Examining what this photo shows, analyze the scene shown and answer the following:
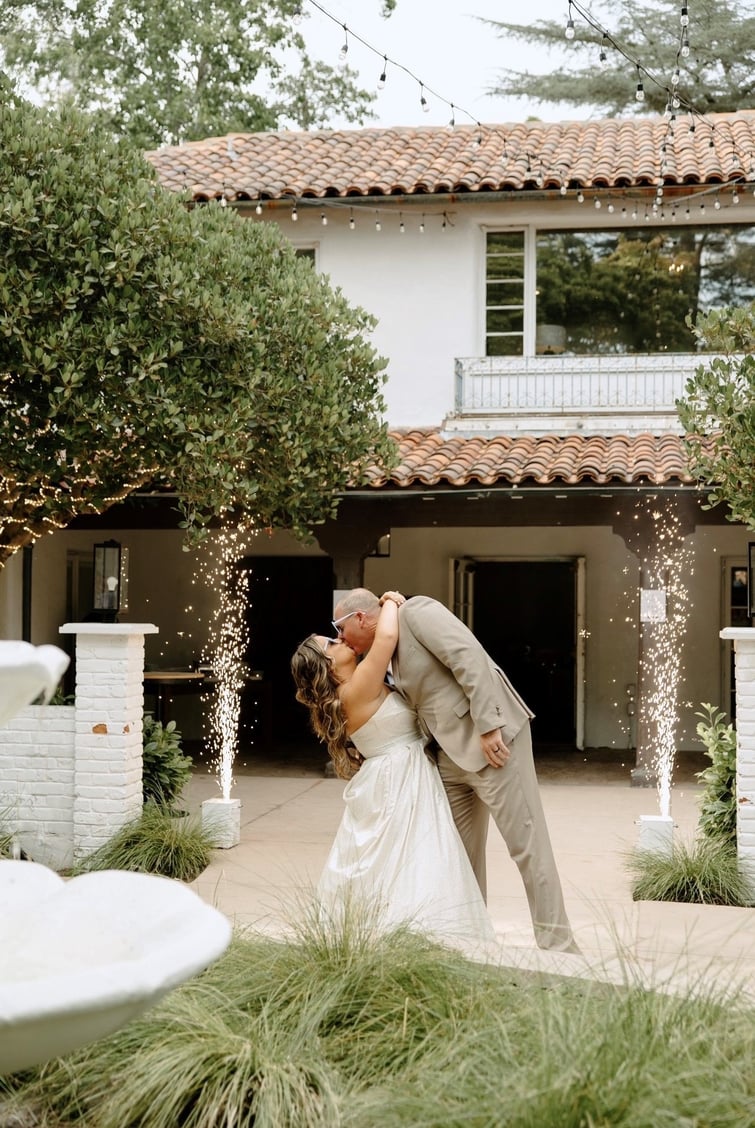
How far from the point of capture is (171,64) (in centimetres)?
2631

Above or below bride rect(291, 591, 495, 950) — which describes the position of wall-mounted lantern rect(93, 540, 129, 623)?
above

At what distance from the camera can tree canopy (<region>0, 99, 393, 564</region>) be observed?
828 cm

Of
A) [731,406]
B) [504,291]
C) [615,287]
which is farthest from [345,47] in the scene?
[615,287]

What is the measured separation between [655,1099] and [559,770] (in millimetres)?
10628

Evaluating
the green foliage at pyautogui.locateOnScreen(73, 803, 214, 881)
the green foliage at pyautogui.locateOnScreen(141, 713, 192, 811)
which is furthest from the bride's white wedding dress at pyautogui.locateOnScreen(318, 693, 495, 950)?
the green foliage at pyautogui.locateOnScreen(141, 713, 192, 811)

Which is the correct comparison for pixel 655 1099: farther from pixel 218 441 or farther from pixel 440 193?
pixel 440 193

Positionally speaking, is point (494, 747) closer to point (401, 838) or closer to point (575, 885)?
point (401, 838)

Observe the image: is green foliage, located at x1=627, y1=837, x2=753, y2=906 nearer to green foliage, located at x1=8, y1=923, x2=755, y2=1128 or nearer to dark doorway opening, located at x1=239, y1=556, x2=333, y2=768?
green foliage, located at x1=8, y1=923, x2=755, y2=1128

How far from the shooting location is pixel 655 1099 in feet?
8.45

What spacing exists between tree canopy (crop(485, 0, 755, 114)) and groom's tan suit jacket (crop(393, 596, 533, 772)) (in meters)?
22.7

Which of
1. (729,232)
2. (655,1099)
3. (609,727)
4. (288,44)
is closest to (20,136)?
(655,1099)

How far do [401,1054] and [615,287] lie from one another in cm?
1228

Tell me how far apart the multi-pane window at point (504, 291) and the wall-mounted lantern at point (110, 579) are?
5965mm

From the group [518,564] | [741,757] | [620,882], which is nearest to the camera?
[741,757]
